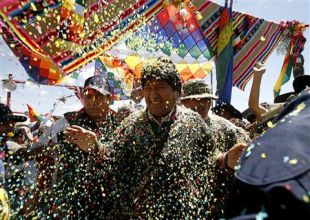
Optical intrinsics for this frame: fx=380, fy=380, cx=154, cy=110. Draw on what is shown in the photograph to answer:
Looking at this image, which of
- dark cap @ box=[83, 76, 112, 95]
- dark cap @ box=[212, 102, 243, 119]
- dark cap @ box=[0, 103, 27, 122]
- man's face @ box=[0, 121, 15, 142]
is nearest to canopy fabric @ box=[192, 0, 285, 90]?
dark cap @ box=[212, 102, 243, 119]

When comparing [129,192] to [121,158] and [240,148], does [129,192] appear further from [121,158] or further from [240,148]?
[240,148]

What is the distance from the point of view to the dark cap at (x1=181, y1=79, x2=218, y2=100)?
13.6ft

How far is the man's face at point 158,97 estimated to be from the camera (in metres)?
2.98

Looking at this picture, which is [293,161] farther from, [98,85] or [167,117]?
[98,85]

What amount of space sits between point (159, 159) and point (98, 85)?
1.31m

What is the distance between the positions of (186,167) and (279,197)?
7.25 feet

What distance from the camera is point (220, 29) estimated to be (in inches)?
285

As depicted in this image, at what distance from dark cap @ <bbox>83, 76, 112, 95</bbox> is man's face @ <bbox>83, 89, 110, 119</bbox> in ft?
0.12

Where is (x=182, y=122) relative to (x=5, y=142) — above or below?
above

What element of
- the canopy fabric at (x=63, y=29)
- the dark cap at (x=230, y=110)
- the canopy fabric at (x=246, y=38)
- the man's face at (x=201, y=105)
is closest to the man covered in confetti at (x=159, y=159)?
the man's face at (x=201, y=105)

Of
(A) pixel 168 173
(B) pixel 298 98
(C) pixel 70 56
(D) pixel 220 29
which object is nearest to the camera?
(B) pixel 298 98

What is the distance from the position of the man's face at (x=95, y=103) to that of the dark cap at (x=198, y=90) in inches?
38.5

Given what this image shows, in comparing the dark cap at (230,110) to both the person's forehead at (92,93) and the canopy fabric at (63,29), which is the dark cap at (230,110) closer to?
the canopy fabric at (63,29)

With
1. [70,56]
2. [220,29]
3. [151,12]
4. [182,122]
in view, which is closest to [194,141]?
[182,122]
